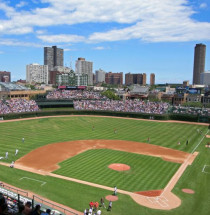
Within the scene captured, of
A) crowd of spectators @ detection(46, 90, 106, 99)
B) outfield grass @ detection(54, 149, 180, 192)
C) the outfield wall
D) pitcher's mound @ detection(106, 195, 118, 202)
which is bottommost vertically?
pitcher's mound @ detection(106, 195, 118, 202)

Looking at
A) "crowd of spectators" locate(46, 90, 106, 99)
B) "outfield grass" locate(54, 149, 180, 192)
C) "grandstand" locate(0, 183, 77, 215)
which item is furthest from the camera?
"crowd of spectators" locate(46, 90, 106, 99)

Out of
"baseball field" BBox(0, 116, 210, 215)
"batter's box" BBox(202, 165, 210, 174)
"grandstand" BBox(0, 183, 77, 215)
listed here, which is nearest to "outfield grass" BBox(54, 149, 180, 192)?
"baseball field" BBox(0, 116, 210, 215)

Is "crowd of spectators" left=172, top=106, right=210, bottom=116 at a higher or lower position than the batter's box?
higher

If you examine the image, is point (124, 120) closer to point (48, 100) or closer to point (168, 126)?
point (168, 126)

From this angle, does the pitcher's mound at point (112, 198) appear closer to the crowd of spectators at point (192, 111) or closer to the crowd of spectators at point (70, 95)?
the crowd of spectators at point (192, 111)

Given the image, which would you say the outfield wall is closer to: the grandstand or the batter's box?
the batter's box

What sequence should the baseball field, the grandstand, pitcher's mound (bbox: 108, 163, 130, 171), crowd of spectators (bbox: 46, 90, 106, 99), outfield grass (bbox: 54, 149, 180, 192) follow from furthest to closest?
crowd of spectators (bbox: 46, 90, 106, 99), pitcher's mound (bbox: 108, 163, 130, 171), outfield grass (bbox: 54, 149, 180, 192), the baseball field, the grandstand

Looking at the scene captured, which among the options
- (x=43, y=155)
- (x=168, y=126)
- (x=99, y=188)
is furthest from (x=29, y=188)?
(x=168, y=126)

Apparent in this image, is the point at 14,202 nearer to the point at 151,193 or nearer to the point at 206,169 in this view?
the point at 151,193

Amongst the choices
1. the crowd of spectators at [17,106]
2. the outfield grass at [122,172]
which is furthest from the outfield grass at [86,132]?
the outfield grass at [122,172]
